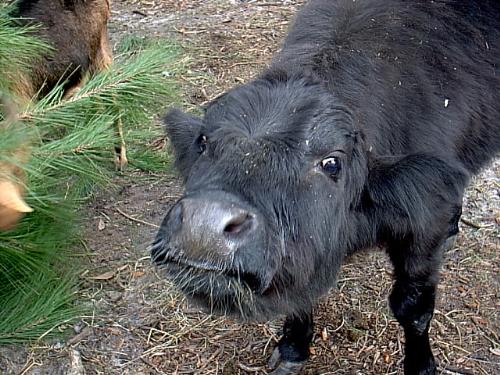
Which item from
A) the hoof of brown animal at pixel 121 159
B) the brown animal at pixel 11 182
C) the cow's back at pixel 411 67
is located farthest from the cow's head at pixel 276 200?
the hoof of brown animal at pixel 121 159

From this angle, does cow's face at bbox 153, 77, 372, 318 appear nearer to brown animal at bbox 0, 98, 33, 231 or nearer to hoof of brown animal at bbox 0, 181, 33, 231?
brown animal at bbox 0, 98, 33, 231

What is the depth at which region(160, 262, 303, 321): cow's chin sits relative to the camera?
7.07ft

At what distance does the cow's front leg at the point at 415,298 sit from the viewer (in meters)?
2.95

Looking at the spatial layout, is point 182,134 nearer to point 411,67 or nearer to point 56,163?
point 56,163

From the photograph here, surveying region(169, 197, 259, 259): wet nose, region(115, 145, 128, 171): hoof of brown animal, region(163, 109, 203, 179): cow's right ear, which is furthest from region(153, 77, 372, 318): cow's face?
region(115, 145, 128, 171): hoof of brown animal

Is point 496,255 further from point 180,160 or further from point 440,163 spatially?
point 180,160

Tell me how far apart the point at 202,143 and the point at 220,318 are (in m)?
1.31

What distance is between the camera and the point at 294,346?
3.25 meters

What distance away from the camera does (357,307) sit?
361 cm

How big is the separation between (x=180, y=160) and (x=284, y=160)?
0.78m

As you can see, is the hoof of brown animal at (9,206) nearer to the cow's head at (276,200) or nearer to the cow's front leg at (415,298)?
the cow's head at (276,200)

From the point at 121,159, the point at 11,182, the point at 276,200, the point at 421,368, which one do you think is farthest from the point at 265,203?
the point at 121,159

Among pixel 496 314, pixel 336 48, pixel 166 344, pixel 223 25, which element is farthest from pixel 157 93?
pixel 223 25

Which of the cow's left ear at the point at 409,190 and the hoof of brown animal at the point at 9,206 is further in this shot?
the cow's left ear at the point at 409,190
